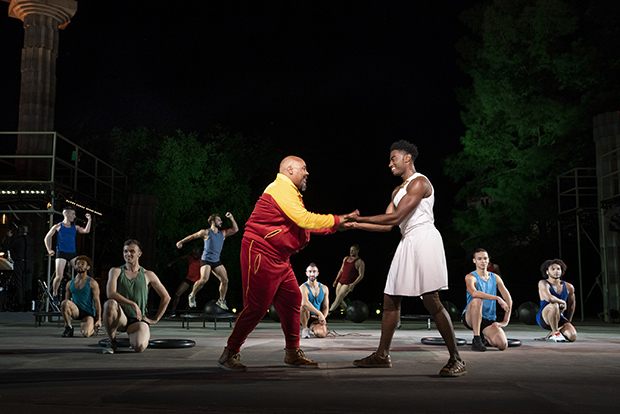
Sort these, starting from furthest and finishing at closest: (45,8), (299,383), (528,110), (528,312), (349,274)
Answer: (528,110)
(45,8)
(349,274)
(528,312)
(299,383)

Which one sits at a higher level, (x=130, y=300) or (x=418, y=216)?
(x=418, y=216)

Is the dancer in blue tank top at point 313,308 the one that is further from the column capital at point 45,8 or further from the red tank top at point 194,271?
the column capital at point 45,8

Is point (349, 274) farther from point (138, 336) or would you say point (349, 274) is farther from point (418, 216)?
point (418, 216)

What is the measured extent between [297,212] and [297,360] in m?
1.34

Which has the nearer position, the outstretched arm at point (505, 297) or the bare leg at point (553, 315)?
the outstretched arm at point (505, 297)

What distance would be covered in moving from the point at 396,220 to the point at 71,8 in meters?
19.7

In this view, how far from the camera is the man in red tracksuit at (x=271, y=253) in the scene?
18.2 feet

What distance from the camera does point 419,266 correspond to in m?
5.49

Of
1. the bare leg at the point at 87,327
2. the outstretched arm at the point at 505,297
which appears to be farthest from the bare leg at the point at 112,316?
the outstretched arm at the point at 505,297

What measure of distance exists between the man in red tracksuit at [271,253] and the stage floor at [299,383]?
382 millimetres

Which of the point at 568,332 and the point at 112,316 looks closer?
the point at 112,316

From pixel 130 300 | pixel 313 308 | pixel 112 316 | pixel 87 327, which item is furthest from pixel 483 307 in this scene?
pixel 87 327

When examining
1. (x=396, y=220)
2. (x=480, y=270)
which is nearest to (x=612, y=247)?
(x=480, y=270)

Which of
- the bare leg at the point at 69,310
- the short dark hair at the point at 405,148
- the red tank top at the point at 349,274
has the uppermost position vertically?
the short dark hair at the point at 405,148
